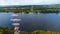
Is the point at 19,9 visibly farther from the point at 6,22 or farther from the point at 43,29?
the point at 43,29

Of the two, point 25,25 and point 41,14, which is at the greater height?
point 41,14

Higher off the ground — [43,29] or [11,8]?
[11,8]

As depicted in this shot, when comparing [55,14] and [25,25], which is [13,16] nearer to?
[25,25]

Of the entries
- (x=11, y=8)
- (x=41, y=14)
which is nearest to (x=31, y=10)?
(x=41, y=14)

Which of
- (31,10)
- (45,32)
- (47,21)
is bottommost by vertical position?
(45,32)

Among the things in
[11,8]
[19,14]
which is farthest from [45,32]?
[11,8]

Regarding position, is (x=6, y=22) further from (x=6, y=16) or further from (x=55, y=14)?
(x=55, y=14)
